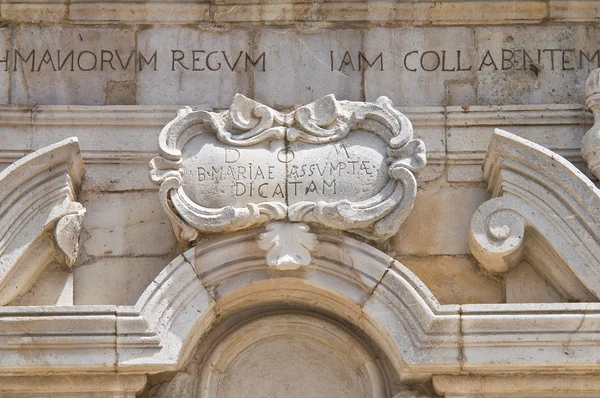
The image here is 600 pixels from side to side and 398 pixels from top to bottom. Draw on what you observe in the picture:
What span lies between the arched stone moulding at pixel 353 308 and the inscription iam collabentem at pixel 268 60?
126 cm

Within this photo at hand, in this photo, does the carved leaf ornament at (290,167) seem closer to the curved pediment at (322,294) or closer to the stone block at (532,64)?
the curved pediment at (322,294)

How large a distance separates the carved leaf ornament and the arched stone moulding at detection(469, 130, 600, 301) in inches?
18.7

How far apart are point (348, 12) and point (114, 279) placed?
6.88ft

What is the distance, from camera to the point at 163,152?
913 cm

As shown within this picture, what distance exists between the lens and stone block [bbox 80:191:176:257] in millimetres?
9430

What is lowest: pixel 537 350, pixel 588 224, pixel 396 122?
pixel 537 350

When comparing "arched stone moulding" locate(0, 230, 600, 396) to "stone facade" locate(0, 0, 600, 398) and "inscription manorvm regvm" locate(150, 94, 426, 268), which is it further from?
"inscription manorvm regvm" locate(150, 94, 426, 268)

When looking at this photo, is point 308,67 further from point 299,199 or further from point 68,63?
point 68,63

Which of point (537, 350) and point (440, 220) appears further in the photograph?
point (440, 220)

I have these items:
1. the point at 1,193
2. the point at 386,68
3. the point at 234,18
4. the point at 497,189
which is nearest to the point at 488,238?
the point at 497,189

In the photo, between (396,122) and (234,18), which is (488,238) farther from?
(234,18)

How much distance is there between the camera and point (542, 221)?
910 cm

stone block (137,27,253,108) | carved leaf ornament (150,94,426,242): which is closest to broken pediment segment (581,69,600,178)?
carved leaf ornament (150,94,426,242)

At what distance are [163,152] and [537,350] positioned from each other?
2.27 m
